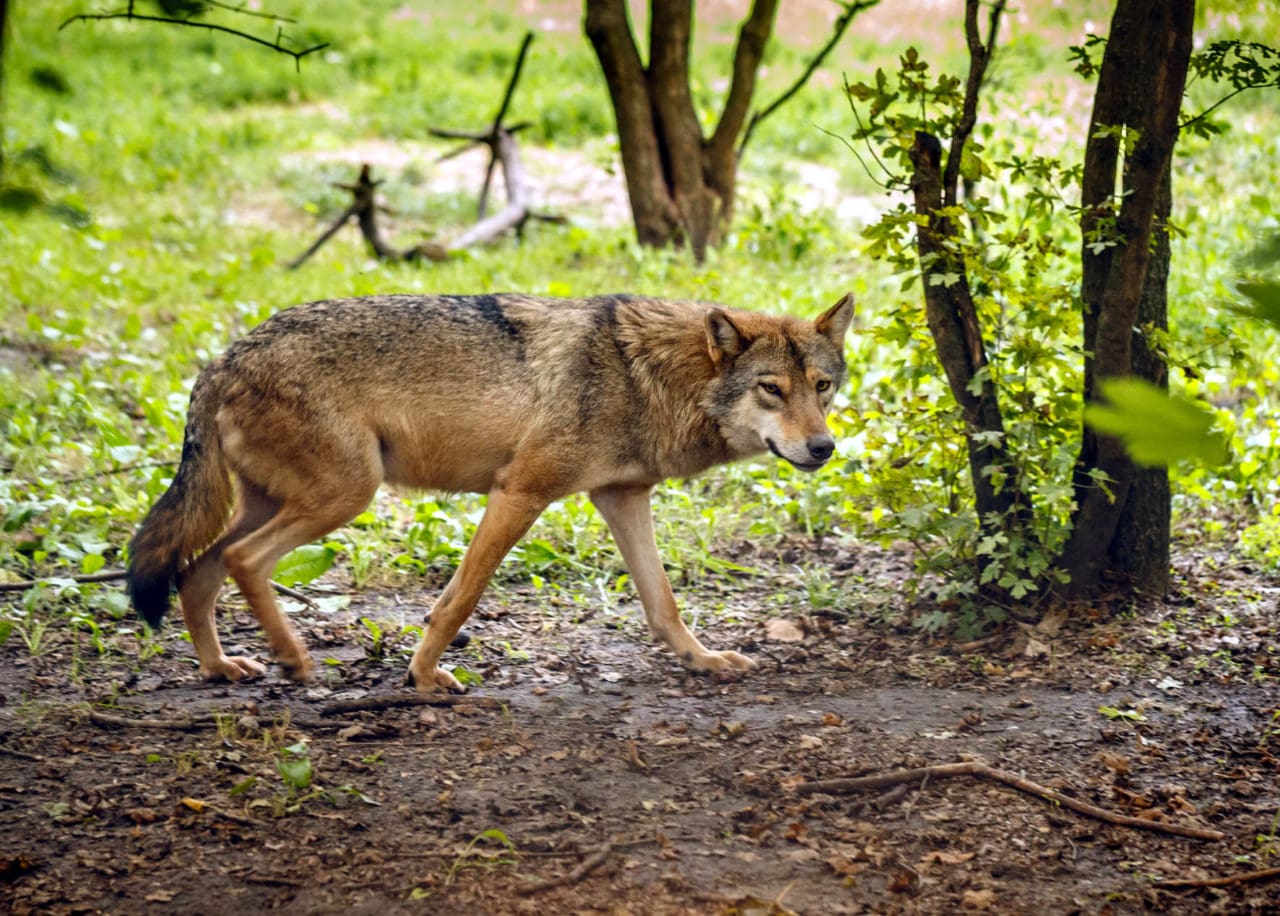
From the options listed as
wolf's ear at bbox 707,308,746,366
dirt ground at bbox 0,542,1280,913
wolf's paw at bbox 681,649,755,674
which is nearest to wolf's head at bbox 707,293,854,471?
wolf's ear at bbox 707,308,746,366

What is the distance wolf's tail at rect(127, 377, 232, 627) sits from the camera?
4.61 metres

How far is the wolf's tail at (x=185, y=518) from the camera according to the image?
15.1 ft

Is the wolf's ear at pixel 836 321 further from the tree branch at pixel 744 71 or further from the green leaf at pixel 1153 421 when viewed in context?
the tree branch at pixel 744 71

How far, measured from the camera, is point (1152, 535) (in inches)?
205

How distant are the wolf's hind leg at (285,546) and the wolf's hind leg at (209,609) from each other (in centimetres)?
11

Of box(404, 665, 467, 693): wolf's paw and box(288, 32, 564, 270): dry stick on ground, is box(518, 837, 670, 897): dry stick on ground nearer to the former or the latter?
box(404, 665, 467, 693): wolf's paw

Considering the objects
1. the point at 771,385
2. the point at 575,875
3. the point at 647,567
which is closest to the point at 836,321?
the point at 771,385

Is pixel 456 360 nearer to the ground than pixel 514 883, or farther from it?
farther from it

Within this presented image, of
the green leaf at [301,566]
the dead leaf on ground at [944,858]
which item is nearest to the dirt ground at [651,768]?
the dead leaf on ground at [944,858]

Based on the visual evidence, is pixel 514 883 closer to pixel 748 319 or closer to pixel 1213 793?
pixel 1213 793

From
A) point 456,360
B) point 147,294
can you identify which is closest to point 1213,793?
point 456,360

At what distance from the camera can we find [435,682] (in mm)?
4750

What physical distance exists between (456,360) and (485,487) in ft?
1.80

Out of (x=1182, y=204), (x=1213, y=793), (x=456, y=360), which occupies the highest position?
(x=1182, y=204)
